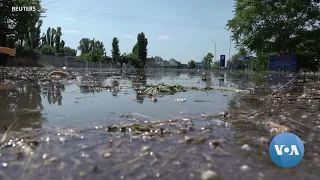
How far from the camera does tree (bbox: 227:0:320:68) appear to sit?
3791 cm

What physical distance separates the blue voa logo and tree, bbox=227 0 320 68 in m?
37.2

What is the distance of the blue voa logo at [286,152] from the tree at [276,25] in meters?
37.2

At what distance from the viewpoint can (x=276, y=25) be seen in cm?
3797

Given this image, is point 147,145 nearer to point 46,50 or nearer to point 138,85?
point 138,85

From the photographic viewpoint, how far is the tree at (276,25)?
124 ft

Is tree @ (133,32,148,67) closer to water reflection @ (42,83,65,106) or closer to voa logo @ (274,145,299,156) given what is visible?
water reflection @ (42,83,65,106)

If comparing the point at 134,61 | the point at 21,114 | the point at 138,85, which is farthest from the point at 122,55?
the point at 21,114

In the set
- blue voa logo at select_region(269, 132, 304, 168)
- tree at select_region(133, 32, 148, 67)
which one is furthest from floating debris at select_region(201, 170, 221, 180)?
tree at select_region(133, 32, 148, 67)

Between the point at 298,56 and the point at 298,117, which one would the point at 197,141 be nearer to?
the point at 298,117

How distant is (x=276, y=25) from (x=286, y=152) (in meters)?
38.6

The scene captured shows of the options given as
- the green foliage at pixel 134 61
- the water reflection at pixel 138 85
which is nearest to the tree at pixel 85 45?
the green foliage at pixel 134 61

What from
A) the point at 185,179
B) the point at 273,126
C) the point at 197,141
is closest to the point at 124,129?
the point at 197,141

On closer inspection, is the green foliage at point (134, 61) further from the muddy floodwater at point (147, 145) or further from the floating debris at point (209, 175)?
the floating debris at point (209, 175)

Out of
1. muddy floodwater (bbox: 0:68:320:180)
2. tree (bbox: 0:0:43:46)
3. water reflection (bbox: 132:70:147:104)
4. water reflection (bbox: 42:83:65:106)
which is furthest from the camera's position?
tree (bbox: 0:0:43:46)
